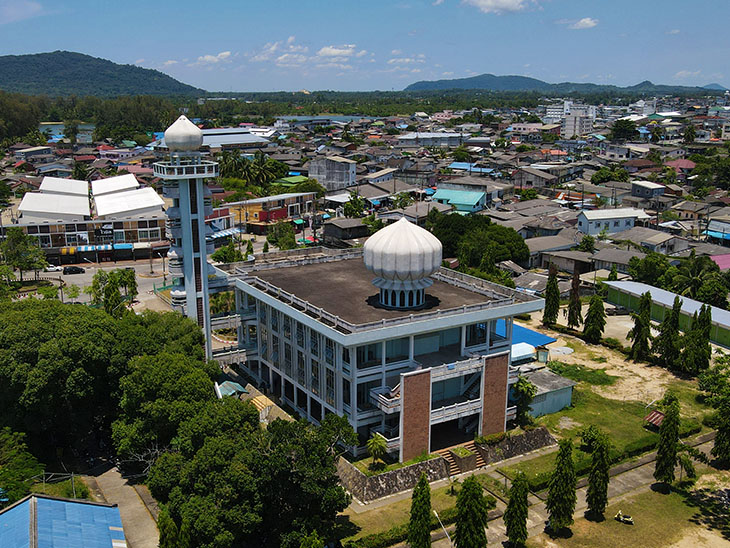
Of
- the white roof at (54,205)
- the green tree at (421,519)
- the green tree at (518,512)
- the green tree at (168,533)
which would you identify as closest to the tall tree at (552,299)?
the green tree at (518,512)

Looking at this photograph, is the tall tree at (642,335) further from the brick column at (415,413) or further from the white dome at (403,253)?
the brick column at (415,413)

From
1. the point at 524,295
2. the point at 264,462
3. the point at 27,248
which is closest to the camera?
the point at 264,462

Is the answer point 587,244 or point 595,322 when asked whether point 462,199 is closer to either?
point 587,244

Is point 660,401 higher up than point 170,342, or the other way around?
point 170,342

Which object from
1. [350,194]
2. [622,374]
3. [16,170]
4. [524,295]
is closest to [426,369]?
[524,295]

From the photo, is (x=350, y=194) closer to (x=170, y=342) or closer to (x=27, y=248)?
(x=27, y=248)

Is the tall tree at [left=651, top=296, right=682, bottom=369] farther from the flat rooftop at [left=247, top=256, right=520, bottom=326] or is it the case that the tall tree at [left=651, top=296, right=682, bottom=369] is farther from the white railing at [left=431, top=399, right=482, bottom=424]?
the white railing at [left=431, top=399, right=482, bottom=424]
